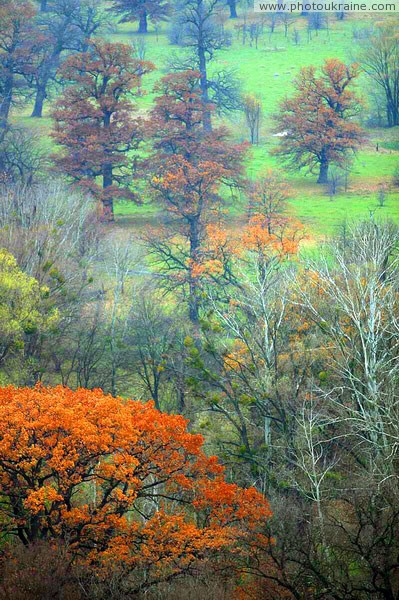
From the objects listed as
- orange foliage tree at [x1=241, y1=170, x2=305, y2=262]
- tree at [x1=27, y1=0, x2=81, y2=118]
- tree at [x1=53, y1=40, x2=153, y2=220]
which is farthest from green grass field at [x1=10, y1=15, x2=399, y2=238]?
tree at [x1=53, y1=40, x2=153, y2=220]

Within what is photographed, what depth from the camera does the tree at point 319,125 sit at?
2817 inches

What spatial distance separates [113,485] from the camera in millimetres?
28875

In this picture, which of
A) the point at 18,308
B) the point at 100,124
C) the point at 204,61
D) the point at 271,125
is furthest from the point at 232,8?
the point at 18,308

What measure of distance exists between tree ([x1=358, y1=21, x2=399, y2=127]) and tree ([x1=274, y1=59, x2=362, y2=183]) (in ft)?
31.7

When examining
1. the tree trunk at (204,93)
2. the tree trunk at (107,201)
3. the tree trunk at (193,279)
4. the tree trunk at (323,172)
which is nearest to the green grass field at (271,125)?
the tree trunk at (323,172)

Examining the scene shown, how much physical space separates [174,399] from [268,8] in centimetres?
7364

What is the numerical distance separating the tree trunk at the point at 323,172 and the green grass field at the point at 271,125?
1.99 feet

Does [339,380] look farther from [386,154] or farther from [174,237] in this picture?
[386,154]

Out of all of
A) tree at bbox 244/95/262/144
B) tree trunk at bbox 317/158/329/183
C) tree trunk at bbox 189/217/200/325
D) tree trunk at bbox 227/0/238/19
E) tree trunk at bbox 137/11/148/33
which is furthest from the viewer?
tree trunk at bbox 227/0/238/19

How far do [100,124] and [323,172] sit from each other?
16611 millimetres

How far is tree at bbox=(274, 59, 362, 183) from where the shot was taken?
235ft

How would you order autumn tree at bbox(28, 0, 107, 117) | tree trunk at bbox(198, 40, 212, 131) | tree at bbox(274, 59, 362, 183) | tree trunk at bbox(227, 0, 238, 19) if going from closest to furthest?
tree trunk at bbox(198, 40, 212, 131) → tree at bbox(274, 59, 362, 183) → autumn tree at bbox(28, 0, 107, 117) → tree trunk at bbox(227, 0, 238, 19)

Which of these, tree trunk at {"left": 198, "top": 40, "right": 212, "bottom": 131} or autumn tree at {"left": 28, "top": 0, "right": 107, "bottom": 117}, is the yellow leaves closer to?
tree trunk at {"left": 198, "top": 40, "right": 212, "bottom": 131}

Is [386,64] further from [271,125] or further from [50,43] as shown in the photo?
[50,43]
